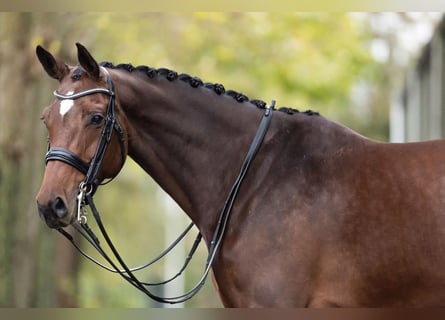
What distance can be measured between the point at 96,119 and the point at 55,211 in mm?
662

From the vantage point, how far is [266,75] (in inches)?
906

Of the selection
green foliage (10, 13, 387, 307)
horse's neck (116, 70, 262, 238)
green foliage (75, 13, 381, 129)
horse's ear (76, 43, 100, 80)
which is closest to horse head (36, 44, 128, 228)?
horse's ear (76, 43, 100, 80)

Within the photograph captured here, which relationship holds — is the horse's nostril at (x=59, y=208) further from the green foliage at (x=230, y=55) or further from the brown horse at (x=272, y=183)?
the green foliage at (x=230, y=55)

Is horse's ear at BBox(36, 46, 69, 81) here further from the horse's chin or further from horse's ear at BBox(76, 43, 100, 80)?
the horse's chin

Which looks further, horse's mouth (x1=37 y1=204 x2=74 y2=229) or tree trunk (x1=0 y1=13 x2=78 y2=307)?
tree trunk (x1=0 y1=13 x2=78 y2=307)

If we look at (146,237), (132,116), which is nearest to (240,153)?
(132,116)

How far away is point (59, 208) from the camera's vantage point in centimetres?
614

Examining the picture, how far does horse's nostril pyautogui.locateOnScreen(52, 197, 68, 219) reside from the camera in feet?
20.1

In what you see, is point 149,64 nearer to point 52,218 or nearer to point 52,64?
point 52,64

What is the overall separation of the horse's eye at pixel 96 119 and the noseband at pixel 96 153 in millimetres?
44

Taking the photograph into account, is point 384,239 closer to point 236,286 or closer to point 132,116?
point 236,286

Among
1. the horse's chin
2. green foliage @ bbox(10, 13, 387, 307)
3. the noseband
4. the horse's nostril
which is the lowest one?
the horse's chin

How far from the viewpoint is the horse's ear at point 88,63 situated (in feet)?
20.8

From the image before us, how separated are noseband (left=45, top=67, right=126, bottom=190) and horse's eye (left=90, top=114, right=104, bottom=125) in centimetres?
4
